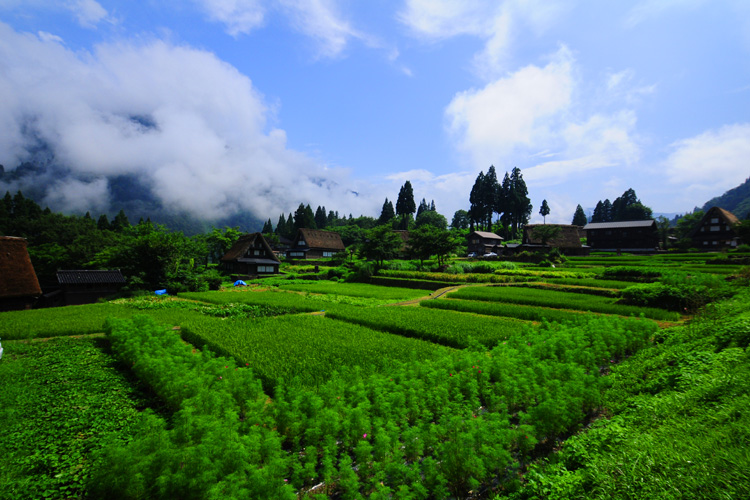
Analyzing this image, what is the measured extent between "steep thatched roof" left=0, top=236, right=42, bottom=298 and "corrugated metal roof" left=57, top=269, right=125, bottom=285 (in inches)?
323

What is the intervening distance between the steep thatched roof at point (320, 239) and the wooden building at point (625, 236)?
45.9 m

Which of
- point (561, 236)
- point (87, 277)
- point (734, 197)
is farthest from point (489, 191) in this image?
point (734, 197)

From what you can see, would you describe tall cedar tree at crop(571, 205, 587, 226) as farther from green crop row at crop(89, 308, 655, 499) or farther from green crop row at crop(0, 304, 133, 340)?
green crop row at crop(0, 304, 133, 340)

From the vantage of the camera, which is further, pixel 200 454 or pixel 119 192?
pixel 119 192

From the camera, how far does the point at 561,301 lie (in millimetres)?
17297

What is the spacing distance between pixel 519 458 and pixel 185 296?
25.0m

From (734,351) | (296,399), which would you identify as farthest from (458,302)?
(296,399)

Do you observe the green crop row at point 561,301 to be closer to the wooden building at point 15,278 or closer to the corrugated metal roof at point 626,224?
the wooden building at point 15,278

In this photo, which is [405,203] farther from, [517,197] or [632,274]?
[632,274]

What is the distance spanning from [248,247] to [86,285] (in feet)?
57.4

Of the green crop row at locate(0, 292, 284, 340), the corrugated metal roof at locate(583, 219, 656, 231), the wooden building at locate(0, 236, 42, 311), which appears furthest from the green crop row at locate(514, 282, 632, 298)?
the corrugated metal roof at locate(583, 219, 656, 231)

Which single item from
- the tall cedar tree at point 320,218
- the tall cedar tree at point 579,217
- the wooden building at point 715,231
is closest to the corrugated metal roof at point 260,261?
the tall cedar tree at point 320,218

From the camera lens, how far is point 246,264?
1719 inches

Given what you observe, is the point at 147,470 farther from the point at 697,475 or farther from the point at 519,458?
the point at 697,475
